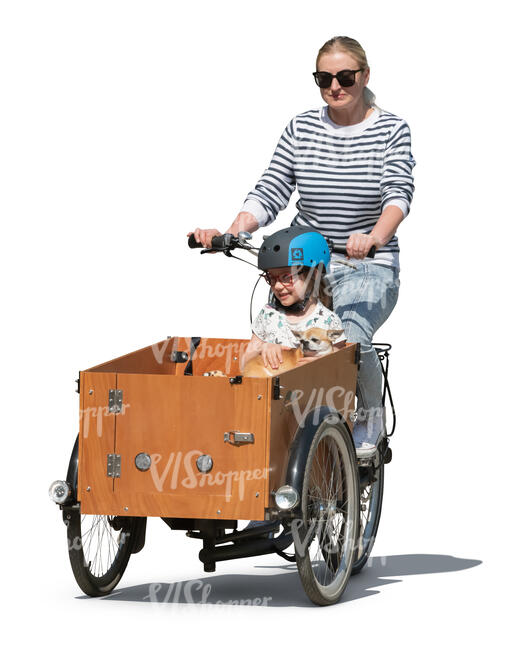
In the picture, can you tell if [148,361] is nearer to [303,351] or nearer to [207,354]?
[207,354]

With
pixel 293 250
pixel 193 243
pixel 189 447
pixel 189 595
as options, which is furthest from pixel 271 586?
pixel 193 243

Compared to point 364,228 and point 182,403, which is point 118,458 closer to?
point 182,403

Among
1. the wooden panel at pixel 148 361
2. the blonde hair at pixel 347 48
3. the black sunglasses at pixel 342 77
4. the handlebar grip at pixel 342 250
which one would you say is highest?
the blonde hair at pixel 347 48

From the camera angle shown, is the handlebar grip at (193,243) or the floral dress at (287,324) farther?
the handlebar grip at (193,243)

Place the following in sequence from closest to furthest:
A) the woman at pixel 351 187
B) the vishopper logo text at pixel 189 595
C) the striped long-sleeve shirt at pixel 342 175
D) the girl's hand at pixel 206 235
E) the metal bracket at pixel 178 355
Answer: the vishopper logo text at pixel 189 595, the girl's hand at pixel 206 235, the woman at pixel 351 187, the striped long-sleeve shirt at pixel 342 175, the metal bracket at pixel 178 355

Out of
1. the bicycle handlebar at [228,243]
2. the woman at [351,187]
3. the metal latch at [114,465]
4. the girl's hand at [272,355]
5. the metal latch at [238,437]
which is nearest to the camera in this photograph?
the metal latch at [238,437]

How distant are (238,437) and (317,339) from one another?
3.35 feet

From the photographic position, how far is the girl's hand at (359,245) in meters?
8.55

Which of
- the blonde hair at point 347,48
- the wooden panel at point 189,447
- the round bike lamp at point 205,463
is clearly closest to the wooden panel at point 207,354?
the wooden panel at point 189,447

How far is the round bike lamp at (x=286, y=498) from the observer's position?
306 inches

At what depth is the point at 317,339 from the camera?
8.62 metres

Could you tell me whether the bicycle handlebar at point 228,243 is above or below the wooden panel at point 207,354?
above

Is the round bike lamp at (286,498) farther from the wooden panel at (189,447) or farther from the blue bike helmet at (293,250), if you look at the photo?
the blue bike helmet at (293,250)

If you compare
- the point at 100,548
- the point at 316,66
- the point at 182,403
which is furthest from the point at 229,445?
the point at 316,66
